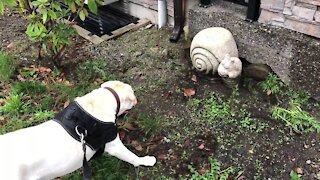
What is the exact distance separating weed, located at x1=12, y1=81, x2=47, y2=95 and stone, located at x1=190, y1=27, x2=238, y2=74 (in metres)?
1.63

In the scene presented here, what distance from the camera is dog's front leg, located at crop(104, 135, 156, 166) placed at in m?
2.60

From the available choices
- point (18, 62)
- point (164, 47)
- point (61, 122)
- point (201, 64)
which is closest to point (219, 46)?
point (201, 64)

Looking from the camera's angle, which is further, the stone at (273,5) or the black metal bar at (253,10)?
the black metal bar at (253,10)

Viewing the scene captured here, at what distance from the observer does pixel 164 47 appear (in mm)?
4258

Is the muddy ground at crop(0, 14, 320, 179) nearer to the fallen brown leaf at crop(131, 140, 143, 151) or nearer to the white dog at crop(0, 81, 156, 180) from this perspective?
the fallen brown leaf at crop(131, 140, 143, 151)

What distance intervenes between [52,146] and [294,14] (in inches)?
96.4

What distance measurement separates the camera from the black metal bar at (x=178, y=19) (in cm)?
421

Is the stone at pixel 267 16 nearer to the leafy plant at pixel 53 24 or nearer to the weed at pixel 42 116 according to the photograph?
the leafy plant at pixel 53 24

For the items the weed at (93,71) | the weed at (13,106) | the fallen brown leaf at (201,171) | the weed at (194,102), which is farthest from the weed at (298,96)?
the weed at (13,106)

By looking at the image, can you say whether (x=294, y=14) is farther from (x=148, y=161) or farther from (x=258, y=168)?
(x=148, y=161)

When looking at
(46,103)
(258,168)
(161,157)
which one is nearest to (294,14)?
(258,168)

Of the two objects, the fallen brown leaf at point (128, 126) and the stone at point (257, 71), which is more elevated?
the stone at point (257, 71)

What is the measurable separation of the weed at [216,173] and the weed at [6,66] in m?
2.36

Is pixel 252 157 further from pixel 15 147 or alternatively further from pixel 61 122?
pixel 15 147
